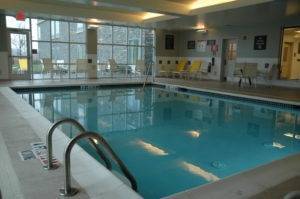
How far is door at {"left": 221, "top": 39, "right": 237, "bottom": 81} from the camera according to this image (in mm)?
12203

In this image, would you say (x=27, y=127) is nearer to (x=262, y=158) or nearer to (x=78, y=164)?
(x=78, y=164)

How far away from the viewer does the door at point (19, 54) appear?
34.4 ft

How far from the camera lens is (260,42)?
10812mm

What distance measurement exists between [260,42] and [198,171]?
348 inches

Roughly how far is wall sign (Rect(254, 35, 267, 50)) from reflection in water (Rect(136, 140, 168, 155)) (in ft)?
26.5

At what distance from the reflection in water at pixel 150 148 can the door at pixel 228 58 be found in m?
8.83

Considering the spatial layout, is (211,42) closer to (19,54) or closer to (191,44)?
(191,44)

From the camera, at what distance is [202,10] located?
798 centimetres

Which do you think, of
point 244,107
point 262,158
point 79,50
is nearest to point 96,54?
point 79,50

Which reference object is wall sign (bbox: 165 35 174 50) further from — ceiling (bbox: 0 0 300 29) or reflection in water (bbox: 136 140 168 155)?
reflection in water (bbox: 136 140 168 155)

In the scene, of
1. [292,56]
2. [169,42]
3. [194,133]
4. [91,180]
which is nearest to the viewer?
[91,180]

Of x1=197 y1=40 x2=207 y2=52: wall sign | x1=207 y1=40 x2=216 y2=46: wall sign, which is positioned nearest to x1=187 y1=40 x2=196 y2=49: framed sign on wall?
x1=197 y1=40 x2=207 y2=52: wall sign

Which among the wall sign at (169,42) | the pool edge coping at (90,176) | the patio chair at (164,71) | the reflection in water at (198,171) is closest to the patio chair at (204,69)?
the patio chair at (164,71)

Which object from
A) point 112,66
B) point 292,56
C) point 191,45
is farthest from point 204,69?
point 112,66
